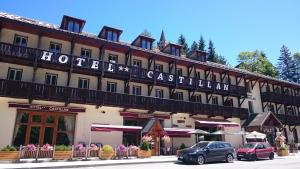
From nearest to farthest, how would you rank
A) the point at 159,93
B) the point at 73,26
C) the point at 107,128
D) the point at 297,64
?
1. the point at 107,128
2. the point at 73,26
3. the point at 159,93
4. the point at 297,64

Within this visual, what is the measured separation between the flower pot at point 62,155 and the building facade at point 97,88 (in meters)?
3.81

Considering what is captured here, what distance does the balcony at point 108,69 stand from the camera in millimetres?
21641

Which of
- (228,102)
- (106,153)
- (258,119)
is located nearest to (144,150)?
(106,153)

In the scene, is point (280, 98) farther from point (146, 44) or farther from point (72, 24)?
point (72, 24)

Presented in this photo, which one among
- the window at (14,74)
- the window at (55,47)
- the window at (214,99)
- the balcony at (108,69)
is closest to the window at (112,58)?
the balcony at (108,69)

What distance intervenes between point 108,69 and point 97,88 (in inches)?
87.7

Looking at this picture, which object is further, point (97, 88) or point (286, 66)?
point (286, 66)

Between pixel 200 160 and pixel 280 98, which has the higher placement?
pixel 280 98

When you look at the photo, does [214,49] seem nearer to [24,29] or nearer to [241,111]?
[241,111]

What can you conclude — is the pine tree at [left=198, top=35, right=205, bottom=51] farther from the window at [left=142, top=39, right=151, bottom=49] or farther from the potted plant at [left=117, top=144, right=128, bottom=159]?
the potted plant at [left=117, top=144, right=128, bottom=159]

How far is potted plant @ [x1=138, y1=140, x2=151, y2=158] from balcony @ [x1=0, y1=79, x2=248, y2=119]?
165 inches

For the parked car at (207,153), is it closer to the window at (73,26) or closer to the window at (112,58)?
the window at (112,58)

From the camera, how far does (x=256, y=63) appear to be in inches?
2454

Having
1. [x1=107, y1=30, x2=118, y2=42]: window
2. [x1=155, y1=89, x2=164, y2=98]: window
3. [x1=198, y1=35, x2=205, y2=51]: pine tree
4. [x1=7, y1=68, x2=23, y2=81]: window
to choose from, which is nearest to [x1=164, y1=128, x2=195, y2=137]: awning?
[x1=155, y1=89, x2=164, y2=98]: window
